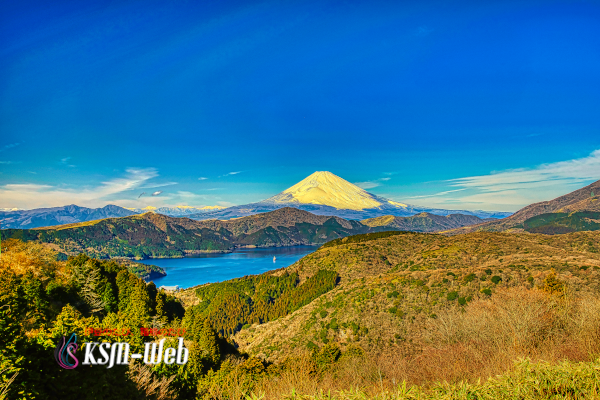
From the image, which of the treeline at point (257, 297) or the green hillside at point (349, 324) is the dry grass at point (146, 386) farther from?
the treeline at point (257, 297)

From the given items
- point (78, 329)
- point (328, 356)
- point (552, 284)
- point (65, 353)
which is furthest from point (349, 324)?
point (65, 353)

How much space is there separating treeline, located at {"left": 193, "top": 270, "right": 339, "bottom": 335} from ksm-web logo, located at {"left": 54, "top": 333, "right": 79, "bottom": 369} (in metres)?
98.1

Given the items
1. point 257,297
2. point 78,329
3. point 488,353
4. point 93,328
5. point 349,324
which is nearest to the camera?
point 488,353

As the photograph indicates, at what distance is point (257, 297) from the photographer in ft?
437

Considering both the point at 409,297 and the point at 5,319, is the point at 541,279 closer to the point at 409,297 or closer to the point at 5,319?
the point at 409,297

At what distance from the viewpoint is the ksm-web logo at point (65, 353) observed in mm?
8690

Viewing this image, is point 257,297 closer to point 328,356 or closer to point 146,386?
point 328,356

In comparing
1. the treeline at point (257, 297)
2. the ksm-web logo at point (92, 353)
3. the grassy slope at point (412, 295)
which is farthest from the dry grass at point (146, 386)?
the treeline at point (257, 297)

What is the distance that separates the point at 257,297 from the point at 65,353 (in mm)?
130904

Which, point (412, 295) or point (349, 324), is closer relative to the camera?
point (349, 324)

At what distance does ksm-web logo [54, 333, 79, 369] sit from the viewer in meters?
8.69

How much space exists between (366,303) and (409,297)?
26.2 ft

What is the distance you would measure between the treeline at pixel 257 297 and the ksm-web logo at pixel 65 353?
98.1 m

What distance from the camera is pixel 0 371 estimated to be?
258 inches
